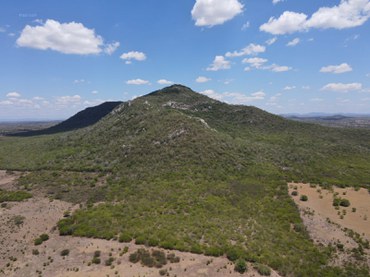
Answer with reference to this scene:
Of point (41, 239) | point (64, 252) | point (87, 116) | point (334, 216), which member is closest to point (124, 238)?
point (64, 252)

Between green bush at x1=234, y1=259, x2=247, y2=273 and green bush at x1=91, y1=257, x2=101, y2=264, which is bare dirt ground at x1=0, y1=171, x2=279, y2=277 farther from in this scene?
green bush at x1=234, y1=259, x2=247, y2=273

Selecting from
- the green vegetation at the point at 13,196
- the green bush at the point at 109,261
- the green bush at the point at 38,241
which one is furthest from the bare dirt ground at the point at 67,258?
the green vegetation at the point at 13,196

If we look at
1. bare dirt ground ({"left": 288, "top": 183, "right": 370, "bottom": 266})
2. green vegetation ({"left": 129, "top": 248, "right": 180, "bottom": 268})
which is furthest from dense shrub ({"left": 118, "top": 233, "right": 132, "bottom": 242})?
bare dirt ground ({"left": 288, "top": 183, "right": 370, "bottom": 266})

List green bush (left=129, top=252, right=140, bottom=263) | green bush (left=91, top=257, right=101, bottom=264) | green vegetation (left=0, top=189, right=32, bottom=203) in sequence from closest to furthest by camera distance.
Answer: green bush (left=91, top=257, right=101, bottom=264) < green bush (left=129, top=252, right=140, bottom=263) < green vegetation (left=0, top=189, right=32, bottom=203)

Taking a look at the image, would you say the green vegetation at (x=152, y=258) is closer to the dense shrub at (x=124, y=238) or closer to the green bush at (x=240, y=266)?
the dense shrub at (x=124, y=238)

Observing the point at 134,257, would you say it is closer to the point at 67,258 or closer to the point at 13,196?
the point at 67,258
